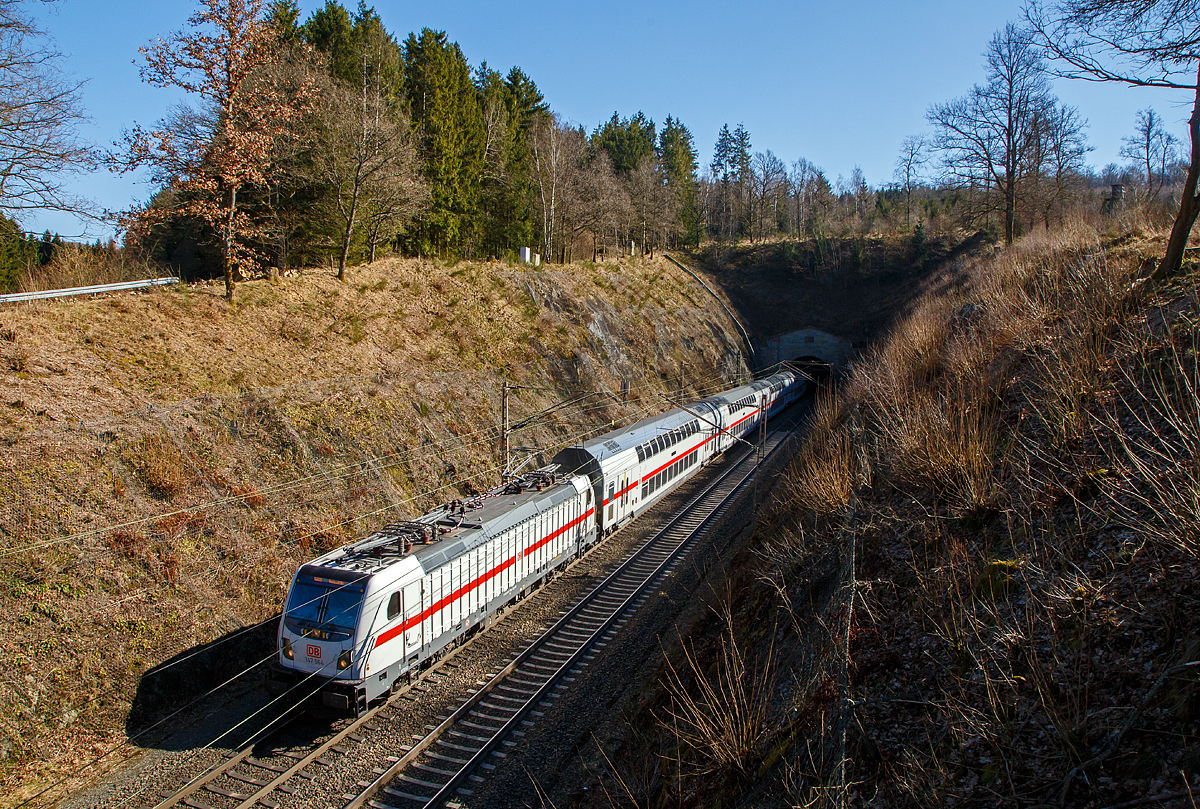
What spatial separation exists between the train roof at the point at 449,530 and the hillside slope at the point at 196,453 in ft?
14.6

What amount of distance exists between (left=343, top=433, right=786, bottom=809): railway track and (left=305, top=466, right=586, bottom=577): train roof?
3.09 m

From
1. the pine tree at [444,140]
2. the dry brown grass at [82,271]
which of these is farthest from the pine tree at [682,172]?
the dry brown grass at [82,271]

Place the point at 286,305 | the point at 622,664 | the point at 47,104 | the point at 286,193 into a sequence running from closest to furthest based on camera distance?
the point at 622,664 → the point at 47,104 → the point at 286,305 → the point at 286,193

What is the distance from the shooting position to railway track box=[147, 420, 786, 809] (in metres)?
10.2

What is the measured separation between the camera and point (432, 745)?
11617 millimetres

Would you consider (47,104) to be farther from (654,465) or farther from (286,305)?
(654,465)

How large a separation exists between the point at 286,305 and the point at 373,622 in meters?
18.2

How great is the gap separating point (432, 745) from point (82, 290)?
19.2m

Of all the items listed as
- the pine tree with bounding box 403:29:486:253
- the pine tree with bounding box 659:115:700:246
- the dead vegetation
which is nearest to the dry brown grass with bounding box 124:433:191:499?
the dead vegetation

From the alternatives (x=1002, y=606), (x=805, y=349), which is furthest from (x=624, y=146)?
(x=1002, y=606)

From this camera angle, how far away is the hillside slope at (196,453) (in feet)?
40.4

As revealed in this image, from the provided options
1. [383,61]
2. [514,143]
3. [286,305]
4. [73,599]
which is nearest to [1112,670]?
→ [73,599]

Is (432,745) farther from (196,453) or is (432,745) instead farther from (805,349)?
(805,349)

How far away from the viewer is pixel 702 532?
2341 centimetres
